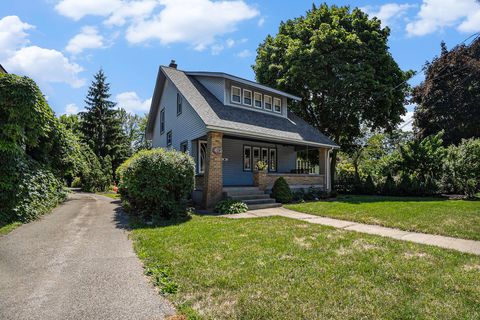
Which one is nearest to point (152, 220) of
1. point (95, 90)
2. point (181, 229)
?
point (181, 229)

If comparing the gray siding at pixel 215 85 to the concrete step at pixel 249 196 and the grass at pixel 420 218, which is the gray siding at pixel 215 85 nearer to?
the concrete step at pixel 249 196

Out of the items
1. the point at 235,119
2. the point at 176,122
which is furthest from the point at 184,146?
the point at 235,119

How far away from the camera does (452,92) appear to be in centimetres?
2342

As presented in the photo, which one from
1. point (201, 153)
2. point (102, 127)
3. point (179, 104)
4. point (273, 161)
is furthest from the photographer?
point (102, 127)

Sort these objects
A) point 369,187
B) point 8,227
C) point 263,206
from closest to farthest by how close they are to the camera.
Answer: point 8,227 → point 263,206 → point 369,187

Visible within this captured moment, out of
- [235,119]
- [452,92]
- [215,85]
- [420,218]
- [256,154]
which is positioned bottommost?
[420,218]

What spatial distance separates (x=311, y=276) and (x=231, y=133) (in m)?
8.56

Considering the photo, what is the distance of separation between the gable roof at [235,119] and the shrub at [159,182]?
8.19ft

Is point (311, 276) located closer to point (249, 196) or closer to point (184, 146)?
point (249, 196)

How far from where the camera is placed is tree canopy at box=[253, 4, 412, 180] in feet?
63.8

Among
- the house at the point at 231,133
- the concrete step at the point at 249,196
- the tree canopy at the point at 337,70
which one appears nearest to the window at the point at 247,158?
the house at the point at 231,133

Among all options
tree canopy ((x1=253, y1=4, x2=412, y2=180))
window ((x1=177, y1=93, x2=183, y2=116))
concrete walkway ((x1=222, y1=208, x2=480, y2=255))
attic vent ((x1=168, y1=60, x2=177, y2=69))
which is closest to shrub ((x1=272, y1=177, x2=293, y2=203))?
concrete walkway ((x1=222, y1=208, x2=480, y2=255))

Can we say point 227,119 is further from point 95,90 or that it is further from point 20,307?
point 95,90

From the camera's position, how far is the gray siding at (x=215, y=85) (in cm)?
1539
